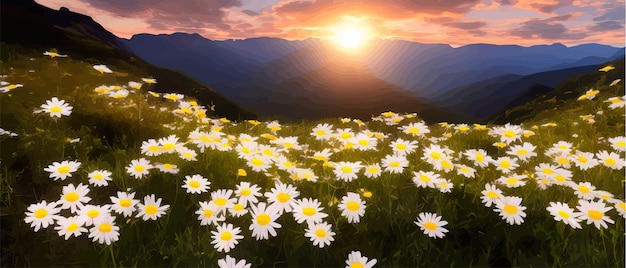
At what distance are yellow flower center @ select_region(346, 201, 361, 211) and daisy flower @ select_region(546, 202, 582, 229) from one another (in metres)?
1.45

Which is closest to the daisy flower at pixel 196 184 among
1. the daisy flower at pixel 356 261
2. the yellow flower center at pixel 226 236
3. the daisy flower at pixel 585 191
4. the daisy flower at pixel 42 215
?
the yellow flower center at pixel 226 236

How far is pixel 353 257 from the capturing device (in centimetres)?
309

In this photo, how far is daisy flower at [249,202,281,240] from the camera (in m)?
3.28

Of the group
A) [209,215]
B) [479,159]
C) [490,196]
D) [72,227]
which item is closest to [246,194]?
[209,215]

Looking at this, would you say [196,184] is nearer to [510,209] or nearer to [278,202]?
[278,202]

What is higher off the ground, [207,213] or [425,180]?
[425,180]

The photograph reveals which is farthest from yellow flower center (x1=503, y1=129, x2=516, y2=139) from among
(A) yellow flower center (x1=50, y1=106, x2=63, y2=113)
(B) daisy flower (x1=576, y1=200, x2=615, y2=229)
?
(A) yellow flower center (x1=50, y1=106, x2=63, y2=113)

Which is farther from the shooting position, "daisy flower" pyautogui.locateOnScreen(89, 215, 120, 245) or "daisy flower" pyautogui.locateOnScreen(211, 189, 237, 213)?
"daisy flower" pyautogui.locateOnScreen(211, 189, 237, 213)

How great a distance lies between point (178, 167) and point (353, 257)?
2093 mm

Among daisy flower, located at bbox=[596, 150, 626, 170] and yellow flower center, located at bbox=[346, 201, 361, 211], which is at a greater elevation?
daisy flower, located at bbox=[596, 150, 626, 170]

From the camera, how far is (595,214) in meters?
3.62

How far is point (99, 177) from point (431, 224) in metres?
2.71

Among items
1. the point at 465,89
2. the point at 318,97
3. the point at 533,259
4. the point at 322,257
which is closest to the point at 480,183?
the point at 533,259

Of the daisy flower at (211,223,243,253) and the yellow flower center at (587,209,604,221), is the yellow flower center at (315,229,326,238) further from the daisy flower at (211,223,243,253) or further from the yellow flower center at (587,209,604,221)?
the yellow flower center at (587,209,604,221)
